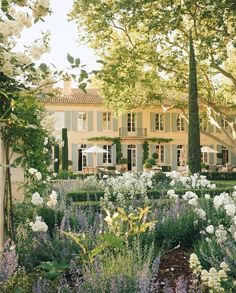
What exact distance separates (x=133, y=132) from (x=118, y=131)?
1.17 m

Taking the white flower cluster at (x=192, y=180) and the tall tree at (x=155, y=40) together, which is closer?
the white flower cluster at (x=192, y=180)

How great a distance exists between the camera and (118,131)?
38.6 meters

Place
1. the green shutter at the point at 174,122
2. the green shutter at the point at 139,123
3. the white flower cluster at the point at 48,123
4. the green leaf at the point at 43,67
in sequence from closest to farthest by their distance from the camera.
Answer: the green leaf at the point at 43,67 < the white flower cluster at the point at 48,123 < the green shutter at the point at 139,123 < the green shutter at the point at 174,122

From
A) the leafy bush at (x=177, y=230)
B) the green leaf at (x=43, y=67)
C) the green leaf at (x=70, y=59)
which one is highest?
the green leaf at (x=70, y=59)

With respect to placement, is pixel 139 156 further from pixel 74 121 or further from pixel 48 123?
pixel 48 123

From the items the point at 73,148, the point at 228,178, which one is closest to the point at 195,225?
the point at 228,178

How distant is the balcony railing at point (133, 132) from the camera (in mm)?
38531

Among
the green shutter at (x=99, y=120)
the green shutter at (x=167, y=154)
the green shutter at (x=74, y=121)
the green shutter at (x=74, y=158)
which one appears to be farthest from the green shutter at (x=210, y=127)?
the green shutter at (x=74, y=158)

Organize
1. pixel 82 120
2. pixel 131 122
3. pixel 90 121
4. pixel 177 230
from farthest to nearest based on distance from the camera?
pixel 131 122, pixel 82 120, pixel 90 121, pixel 177 230

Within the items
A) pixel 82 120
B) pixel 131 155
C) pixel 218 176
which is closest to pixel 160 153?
pixel 131 155

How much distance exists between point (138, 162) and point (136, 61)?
1705 centimetres

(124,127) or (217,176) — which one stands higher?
(124,127)

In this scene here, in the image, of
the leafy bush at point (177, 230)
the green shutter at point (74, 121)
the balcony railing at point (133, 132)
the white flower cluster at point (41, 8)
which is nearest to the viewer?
the white flower cluster at point (41, 8)

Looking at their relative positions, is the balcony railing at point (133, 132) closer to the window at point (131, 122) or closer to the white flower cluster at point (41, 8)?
the window at point (131, 122)
